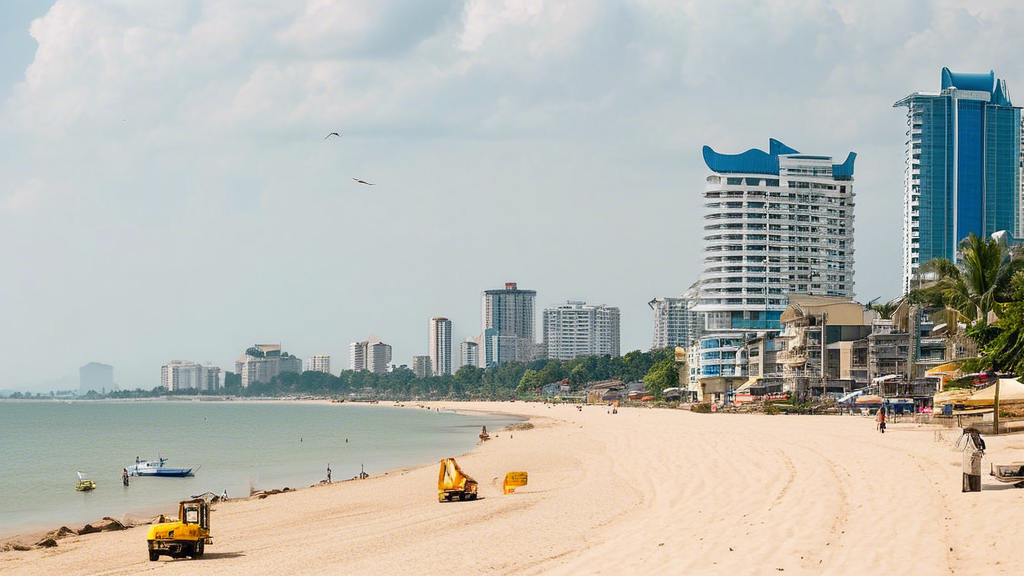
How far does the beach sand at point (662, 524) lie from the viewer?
18.1 metres

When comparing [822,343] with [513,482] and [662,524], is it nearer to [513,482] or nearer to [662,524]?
[513,482]

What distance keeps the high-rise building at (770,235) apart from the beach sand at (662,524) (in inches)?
4649

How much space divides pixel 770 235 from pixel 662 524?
475ft

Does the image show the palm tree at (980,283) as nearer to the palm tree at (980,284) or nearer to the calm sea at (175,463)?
the palm tree at (980,284)

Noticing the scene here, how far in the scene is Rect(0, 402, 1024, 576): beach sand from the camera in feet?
59.3

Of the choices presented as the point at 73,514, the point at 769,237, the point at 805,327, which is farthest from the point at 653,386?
the point at 73,514

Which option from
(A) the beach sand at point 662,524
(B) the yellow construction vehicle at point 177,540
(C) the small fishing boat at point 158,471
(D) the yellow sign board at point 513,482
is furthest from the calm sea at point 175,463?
(B) the yellow construction vehicle at point 177,540

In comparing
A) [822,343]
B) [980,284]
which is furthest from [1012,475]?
[822,343]

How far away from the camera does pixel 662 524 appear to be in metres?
23.4

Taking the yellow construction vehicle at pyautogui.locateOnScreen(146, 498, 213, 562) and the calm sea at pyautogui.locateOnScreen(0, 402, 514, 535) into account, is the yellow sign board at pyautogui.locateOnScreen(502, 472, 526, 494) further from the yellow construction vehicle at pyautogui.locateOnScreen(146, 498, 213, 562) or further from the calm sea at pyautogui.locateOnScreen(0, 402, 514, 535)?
the calm sea at pyautogui.locateOnScreen(0, 402, 514, 535)

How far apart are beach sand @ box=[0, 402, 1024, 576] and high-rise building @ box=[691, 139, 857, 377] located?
387ft

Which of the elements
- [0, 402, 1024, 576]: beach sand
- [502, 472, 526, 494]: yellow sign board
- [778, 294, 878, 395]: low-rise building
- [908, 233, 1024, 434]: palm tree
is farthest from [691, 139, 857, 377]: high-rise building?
[502, 472, 526, 494]: yellow sign board

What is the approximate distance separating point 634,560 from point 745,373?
11932 cm

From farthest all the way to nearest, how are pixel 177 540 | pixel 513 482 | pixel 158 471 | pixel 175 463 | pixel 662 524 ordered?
1. pixel 175 463
2. pixel 158 471
3. pixel 513 482
4. pixel 177 540
5. pixel 662 524
